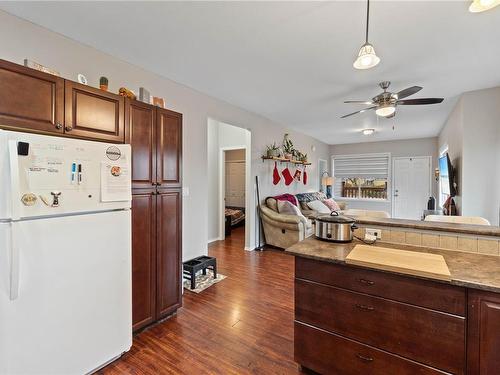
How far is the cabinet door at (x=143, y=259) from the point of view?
2.04 metres

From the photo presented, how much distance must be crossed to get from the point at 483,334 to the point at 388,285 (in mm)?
421

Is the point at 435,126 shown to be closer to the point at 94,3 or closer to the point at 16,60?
the point at 94,3

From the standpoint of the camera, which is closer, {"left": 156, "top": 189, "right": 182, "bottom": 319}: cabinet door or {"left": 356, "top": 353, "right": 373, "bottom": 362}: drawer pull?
{"left": 356, "top": 353, "right": 373, "bottom": 362}: drawer pull

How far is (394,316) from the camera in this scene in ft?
4.34

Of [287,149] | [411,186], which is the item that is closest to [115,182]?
[287,149]

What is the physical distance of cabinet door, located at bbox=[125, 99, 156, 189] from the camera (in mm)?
1996

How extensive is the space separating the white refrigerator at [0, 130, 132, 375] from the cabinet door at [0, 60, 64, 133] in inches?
5.9

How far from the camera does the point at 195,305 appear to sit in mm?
2617

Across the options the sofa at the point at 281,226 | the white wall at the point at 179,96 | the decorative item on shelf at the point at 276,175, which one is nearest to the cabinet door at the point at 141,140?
the white wall at the point at 179,96

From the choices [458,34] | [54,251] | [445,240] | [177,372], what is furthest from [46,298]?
[458,34]

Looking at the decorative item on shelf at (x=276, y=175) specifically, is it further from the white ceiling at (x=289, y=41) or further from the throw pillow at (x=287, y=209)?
the white ceiling at (x=289, y=41)

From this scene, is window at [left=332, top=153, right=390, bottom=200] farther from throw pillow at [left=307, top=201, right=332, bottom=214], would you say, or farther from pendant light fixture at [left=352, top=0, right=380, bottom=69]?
pendant light fixture at [left=352, top=0, right=380, bottom=69]

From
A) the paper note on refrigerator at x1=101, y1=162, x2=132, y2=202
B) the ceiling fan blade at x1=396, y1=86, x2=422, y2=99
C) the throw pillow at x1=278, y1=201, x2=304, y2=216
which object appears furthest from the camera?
the throw pillow at x1=278, y1=201, x2=304, y2=216

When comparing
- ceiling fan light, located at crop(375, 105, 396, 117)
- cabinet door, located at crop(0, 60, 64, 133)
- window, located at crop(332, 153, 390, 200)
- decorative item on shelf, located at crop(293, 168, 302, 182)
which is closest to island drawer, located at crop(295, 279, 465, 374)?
cabinet door, located at crop(0, 60, 64, 133)
